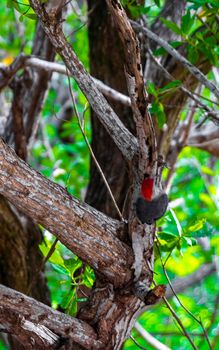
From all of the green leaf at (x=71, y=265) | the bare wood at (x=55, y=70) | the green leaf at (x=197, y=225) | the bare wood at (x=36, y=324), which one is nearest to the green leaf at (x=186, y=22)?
the bare wood at (x=55, y=70)

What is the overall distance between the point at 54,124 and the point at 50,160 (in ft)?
4.68

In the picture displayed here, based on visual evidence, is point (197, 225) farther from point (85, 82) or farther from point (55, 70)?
point (55, 70)

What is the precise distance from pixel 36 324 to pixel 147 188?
395mm

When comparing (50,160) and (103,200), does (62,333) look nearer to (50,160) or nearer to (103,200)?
(103,200)

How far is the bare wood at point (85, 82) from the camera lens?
1.29 meters

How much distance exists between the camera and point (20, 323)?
4.44ft

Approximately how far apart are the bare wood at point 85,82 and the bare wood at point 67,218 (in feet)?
0.56

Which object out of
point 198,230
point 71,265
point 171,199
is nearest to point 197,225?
point 198,230

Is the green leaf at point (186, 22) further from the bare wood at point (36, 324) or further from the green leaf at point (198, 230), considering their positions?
the bare wood at point (36, 324)

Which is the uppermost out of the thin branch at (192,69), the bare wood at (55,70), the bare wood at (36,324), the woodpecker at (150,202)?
the thin branch at (192,69)

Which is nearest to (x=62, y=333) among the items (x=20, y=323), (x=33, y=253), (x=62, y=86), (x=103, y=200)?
(x=20, y=323)

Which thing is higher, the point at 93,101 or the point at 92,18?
the point at 92,18

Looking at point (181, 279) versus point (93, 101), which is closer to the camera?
point (93, 101)

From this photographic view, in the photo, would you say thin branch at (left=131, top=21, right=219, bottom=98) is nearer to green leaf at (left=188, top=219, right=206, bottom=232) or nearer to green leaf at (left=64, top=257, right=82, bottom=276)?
green leaf at (left=188, top=219, right=206, bottom=232)
